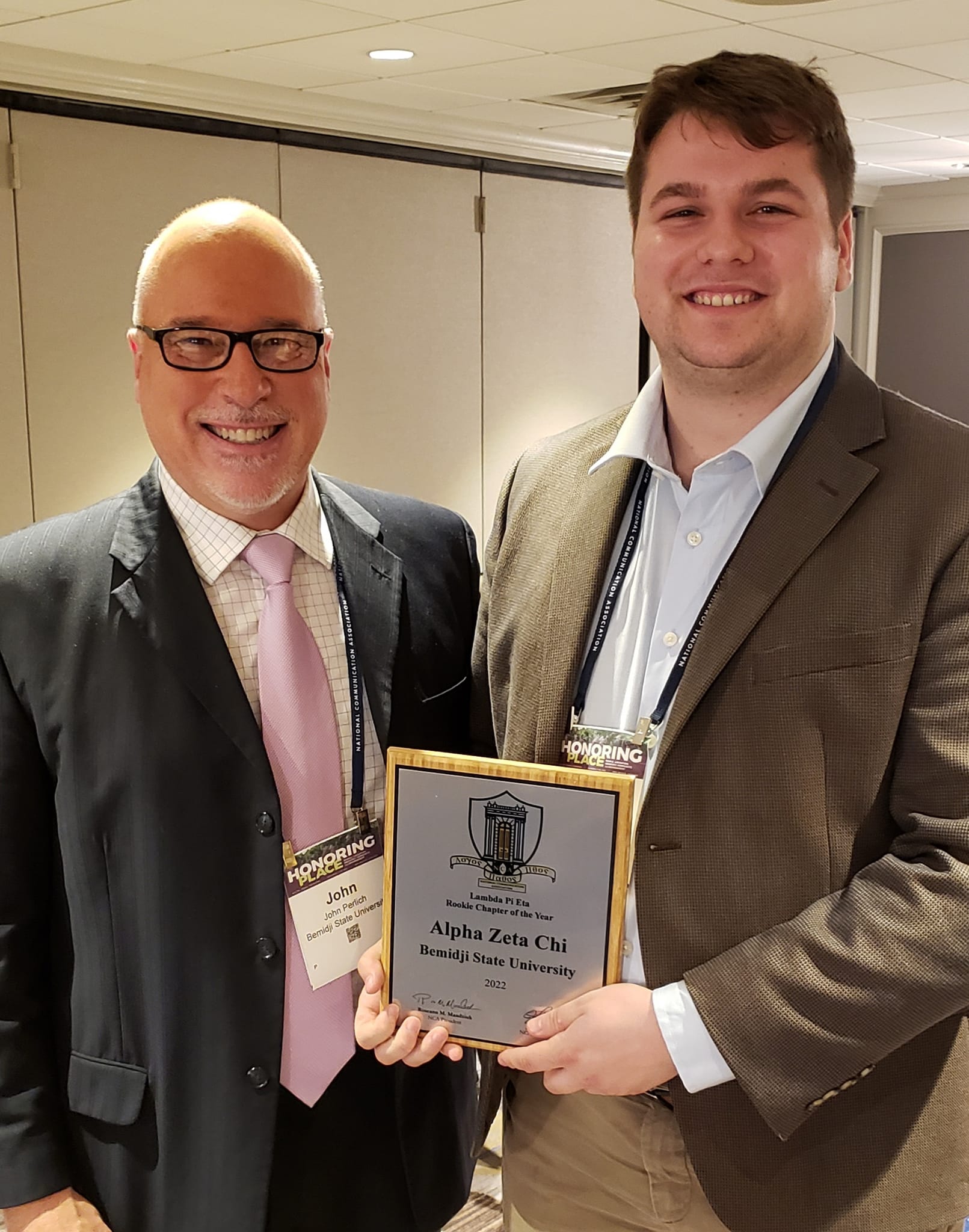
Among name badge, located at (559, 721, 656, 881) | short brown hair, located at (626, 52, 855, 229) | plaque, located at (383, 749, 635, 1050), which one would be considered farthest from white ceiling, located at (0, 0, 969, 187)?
plaque, located at (383, 749, 635, 1050)

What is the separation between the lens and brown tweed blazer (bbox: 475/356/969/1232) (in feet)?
4.44

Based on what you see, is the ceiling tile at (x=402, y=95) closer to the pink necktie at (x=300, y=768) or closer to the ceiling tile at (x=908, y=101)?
the ceiling tile at (x=908, y=101)

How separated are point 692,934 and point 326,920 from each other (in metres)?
0.51

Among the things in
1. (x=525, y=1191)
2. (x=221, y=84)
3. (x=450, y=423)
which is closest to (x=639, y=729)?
(x=525, y=1191)

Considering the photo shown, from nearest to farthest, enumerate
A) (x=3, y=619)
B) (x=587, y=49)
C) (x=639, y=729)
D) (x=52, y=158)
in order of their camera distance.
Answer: (x=639, y=729) → (x=3, y=619) → (x=587, y=49) → (x=52, y=158)

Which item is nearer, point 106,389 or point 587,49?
point 587,49

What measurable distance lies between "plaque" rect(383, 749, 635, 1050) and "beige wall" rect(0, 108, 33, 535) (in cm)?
368

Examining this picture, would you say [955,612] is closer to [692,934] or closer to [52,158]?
[692,934]

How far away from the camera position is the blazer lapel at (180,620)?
5.25 feet

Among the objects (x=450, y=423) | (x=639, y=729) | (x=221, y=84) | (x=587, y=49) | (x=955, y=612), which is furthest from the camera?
(x=450, y=423)

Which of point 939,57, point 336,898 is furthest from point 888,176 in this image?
point 336,898

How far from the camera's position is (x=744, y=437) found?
1.56 m

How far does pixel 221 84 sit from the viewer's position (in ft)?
16.5

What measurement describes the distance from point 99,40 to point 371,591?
3.36 meters
